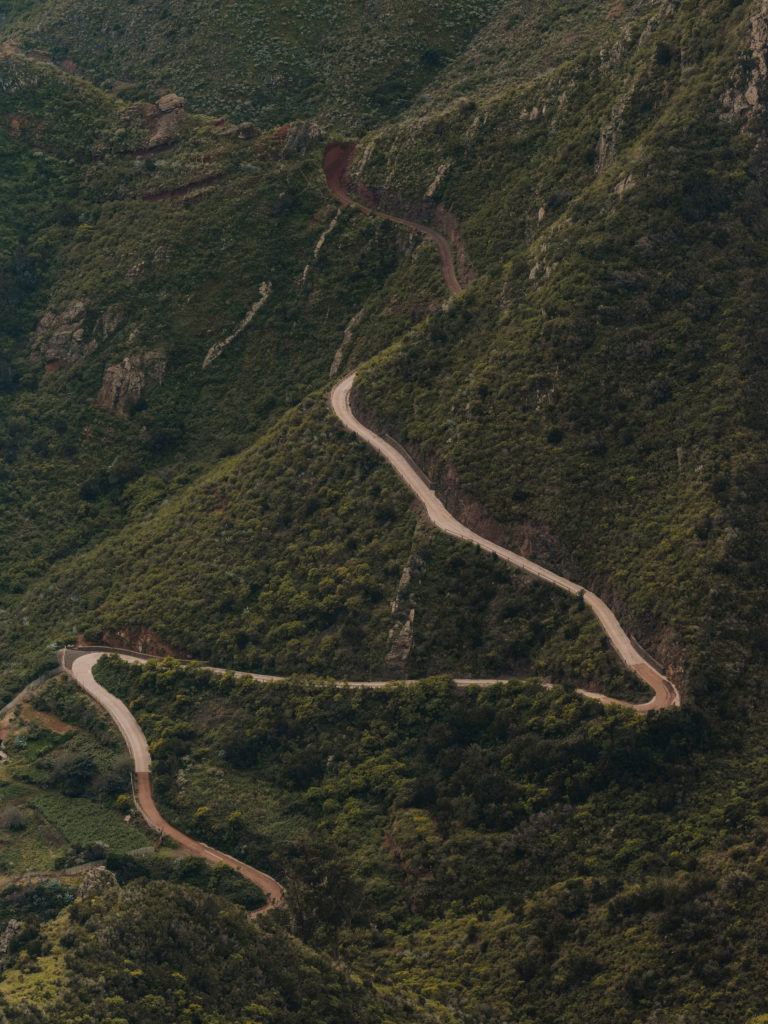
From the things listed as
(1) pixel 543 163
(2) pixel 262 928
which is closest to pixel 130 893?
(2) pixel 262 928

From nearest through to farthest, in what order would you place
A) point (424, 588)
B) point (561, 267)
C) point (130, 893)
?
1. point (130, 893)
2. point (424, 588)
3. point (561, 267)

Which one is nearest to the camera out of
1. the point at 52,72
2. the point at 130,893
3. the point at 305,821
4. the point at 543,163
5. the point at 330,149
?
the point at 130,893

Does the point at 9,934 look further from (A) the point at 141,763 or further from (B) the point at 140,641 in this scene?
(B) the point at 140,641

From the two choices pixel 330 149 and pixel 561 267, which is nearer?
pixel 561 267

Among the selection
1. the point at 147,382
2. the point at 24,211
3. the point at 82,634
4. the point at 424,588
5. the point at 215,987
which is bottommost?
the point at 215,987

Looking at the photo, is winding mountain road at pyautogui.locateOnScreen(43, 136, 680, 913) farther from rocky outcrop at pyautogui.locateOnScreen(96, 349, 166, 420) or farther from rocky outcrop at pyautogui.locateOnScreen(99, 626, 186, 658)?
rocky outcrop at pyautogui.locateOnScreen(96, 349, 166, 420)

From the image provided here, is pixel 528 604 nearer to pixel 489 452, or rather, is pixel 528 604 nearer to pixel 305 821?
pixel 489 452

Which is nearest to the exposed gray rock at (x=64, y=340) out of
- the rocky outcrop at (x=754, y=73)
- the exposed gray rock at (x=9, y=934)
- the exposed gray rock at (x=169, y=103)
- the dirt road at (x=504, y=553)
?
the exposed gray rock at (x=169, y=103)

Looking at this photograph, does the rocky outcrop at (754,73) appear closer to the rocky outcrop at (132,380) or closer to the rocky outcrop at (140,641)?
the rocky outcrop at (132,380)
